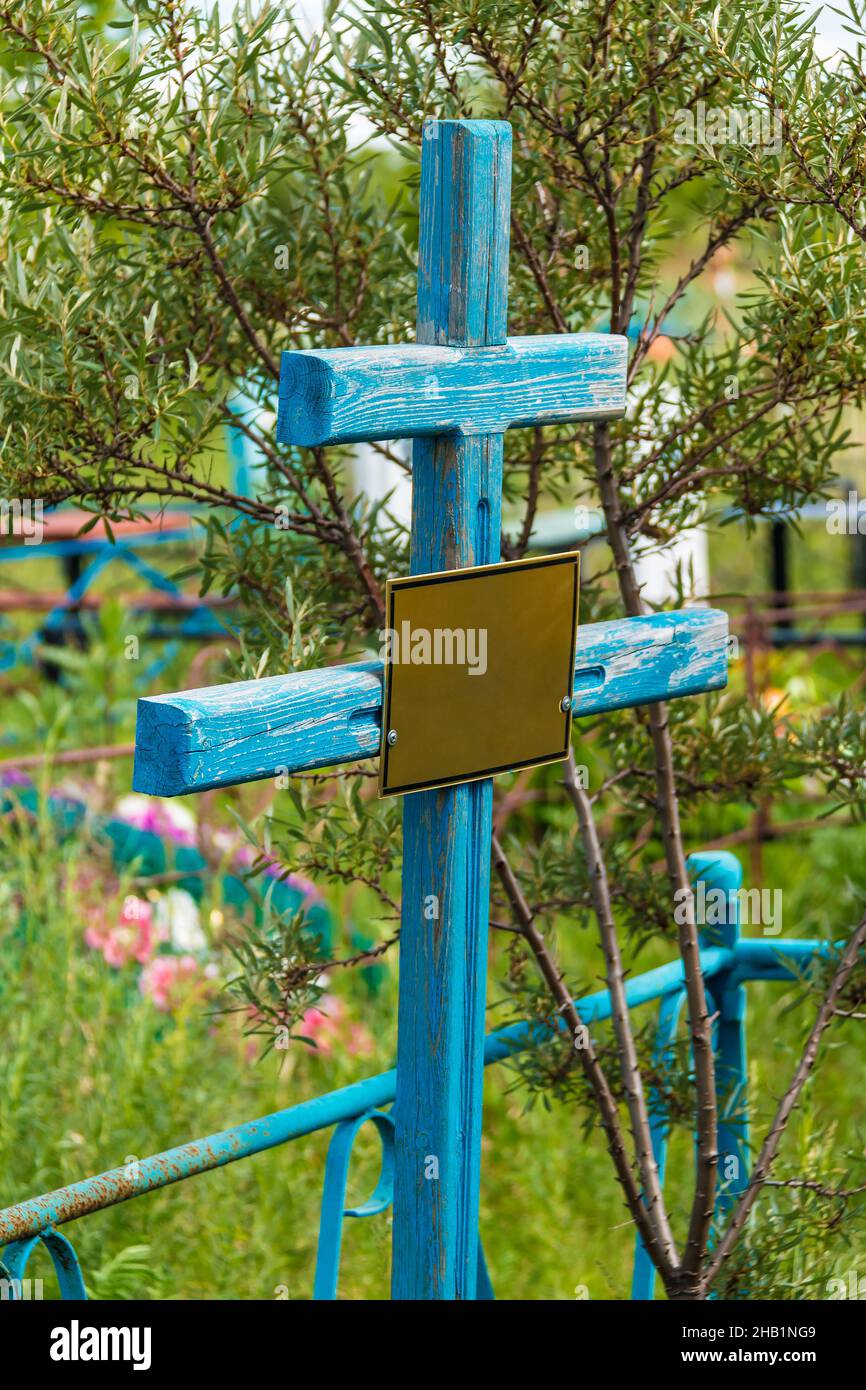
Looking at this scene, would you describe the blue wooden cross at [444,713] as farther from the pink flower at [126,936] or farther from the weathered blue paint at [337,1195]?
the pink flower at [126,936]

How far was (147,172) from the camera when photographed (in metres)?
1.39

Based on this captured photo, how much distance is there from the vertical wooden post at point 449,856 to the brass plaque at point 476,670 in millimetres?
29

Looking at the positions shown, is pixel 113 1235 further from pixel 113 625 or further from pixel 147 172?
pixel 113 625

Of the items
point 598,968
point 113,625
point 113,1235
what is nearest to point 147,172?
point 113,1235

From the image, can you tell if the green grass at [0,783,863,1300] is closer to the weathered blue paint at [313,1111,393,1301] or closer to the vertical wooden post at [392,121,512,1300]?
the weathered blue paint at [313,1111,393,1301]

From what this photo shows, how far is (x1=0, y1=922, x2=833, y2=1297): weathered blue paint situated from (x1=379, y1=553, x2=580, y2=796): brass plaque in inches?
18.5

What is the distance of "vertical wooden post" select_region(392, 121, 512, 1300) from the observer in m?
1.34

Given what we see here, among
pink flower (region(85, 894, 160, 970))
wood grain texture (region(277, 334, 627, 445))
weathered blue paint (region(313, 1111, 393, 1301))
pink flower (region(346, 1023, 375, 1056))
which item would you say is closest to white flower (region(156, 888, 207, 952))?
pink flower (region(85, 894, 160, 970))

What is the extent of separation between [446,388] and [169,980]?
2.29m

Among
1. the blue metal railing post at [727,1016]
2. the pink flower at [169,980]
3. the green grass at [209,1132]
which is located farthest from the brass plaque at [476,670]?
the pink flower at [169,980]

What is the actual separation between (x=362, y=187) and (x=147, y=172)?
38cm

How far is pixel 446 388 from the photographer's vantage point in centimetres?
133

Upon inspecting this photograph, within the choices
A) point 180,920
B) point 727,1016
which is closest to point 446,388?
point 727,1016

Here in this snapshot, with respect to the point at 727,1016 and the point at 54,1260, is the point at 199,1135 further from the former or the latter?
the point at 54,1260
